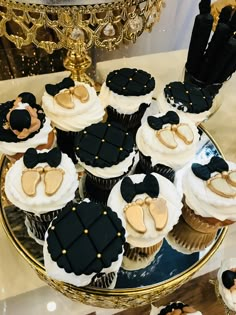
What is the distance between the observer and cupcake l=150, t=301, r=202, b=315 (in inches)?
41.7

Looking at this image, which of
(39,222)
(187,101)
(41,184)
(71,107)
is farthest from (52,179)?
Result: (187,101)

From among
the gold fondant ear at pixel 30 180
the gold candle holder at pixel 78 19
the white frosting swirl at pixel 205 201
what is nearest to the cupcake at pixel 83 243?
the gold fondant ear at pixel 30 180

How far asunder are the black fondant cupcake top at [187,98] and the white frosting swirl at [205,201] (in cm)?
21

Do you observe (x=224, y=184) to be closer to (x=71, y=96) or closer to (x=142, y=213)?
(x=142, y=213)

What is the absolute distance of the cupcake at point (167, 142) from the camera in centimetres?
101

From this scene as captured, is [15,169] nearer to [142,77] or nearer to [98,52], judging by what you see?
[142,77]

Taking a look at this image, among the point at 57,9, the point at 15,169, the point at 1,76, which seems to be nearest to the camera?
the point at 15,169

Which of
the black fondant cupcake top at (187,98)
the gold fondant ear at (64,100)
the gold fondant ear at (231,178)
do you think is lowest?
the gold fondant ear at (231,178)

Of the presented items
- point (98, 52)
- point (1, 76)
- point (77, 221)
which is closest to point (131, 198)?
point (77, 221)

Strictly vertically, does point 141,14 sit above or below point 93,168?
above

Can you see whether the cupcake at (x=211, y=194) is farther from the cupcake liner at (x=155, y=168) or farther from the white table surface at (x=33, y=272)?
the white table surface at (x=33, y=272)

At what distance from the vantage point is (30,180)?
0.90 meters

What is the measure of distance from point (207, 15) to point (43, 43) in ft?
1.56

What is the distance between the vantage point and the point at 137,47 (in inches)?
82.0
